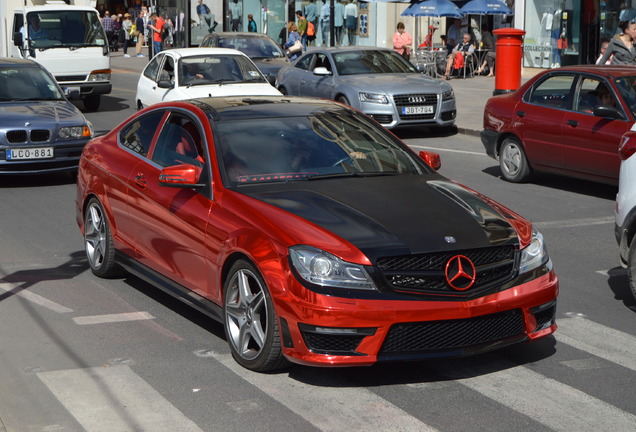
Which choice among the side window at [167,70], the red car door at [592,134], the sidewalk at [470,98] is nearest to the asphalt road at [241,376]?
the red car door at [592,134]

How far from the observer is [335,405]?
570cm

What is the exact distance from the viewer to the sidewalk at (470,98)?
20.0 m

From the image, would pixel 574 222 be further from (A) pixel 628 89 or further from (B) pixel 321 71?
(B) pixel 321 71

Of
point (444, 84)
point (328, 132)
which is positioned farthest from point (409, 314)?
point (444, 84)

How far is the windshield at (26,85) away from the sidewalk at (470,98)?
25.4ft

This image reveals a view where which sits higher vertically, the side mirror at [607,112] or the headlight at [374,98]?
the side mirror at [607,112]

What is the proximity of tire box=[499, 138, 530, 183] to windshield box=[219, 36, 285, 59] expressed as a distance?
1191 cm

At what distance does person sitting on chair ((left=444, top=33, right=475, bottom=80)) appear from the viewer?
102 feet

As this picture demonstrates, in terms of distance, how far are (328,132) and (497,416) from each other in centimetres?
258

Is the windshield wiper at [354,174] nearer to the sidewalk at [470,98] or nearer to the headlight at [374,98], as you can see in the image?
the headlight at [374,98]

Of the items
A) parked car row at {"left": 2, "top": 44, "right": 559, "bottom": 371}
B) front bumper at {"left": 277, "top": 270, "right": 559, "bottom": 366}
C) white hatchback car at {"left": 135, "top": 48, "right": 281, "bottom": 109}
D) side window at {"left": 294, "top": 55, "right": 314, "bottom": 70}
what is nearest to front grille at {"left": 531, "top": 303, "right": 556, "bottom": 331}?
parked car row at {"left": 2, "top": 44, "right": 559, "bottom": 371}

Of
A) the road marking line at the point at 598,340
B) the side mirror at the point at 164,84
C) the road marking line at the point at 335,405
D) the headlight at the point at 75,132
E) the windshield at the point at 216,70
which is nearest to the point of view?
the road marking line at the point at 335,405

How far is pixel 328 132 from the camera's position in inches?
288

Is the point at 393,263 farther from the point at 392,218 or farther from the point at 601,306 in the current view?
the point at 601,306
